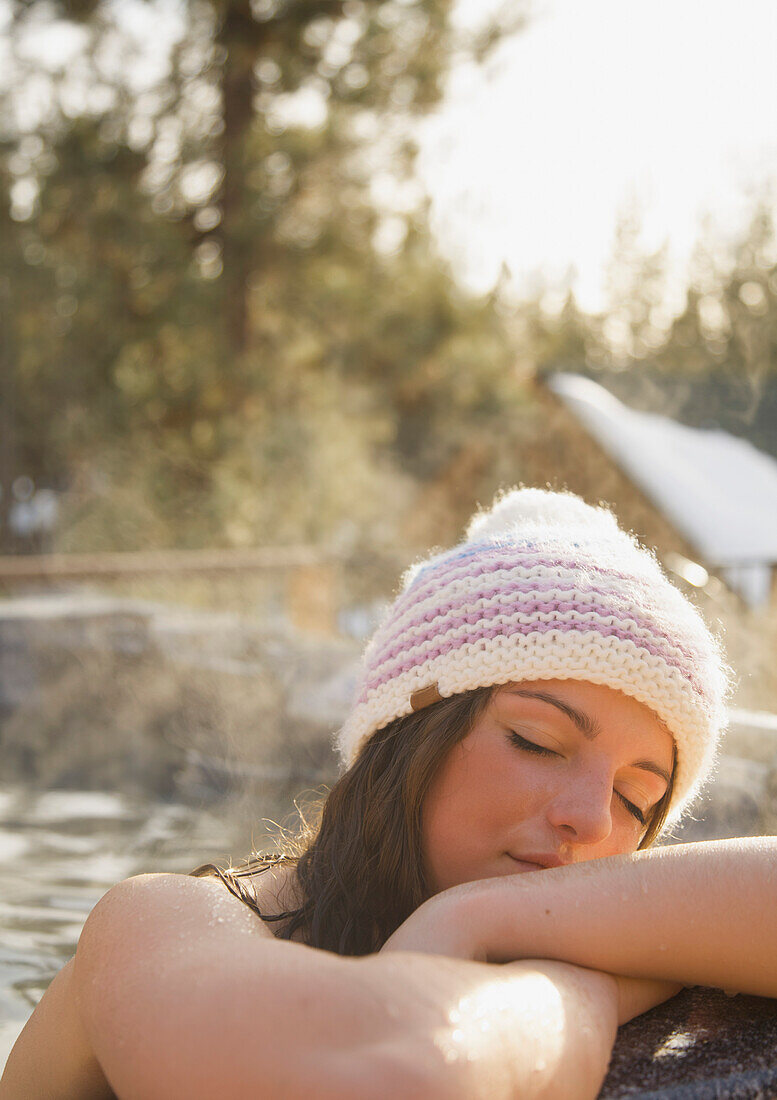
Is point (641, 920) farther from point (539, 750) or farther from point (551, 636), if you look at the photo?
point (551, 636)

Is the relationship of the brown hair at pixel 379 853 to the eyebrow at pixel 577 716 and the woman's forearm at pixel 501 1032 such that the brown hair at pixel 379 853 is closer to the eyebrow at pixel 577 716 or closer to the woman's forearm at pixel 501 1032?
the eyebrow at pixel 577 716

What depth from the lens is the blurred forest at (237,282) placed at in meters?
8.76

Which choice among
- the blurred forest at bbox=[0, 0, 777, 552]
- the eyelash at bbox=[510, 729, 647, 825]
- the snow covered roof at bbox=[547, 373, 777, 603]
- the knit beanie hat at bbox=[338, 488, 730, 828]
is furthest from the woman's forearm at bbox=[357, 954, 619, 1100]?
the blurred forest at bbox=[0, 0, 777, 552]

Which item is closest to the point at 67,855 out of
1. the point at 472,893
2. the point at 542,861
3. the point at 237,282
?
the point at 542,861

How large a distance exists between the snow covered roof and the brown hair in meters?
2.69

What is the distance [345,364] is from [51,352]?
287cm

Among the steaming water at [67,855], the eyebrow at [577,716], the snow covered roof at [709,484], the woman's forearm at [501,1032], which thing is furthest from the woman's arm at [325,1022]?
the snow covered roof at [709,484]

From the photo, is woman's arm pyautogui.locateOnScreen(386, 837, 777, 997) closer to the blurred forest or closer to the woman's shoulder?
the woman's shoulder

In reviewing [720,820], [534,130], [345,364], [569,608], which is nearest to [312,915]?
[569,608]

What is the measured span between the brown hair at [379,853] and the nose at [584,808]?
6.5 inches

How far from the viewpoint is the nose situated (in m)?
1.13

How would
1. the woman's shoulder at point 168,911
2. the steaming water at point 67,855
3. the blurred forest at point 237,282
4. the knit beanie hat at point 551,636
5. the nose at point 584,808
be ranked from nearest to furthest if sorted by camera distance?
the woman's shoulder at point 168,911 → the nose at point 584,808 → the knit beanie hat at point 551,636 → the steaming water at point 67,855 → the blurred forest at point 237,282

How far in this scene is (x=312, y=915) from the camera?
1205mm

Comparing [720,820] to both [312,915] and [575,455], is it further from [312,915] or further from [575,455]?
[575,455]
